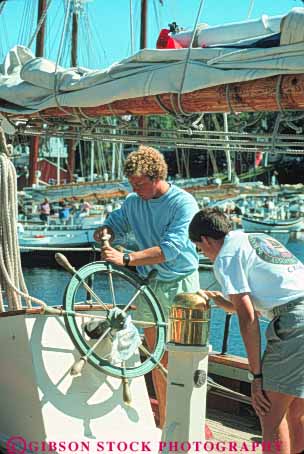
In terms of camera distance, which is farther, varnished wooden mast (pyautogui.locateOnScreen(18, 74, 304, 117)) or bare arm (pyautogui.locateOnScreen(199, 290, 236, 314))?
varnished wooden mast (pyautogui.locateOnScreen(18, 74, 304, 117))

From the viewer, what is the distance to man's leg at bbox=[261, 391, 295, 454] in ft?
10.3

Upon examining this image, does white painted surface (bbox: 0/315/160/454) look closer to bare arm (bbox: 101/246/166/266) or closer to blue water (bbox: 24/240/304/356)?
bare arm (bbox: 101/246/166/266)

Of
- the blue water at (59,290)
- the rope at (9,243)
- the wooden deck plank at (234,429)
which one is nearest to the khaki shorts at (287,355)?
the wooden deck plank at (234,429)

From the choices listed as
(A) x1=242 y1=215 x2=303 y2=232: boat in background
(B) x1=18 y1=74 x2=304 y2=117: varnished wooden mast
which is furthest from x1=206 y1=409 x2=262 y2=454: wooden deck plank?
(A) x1=242 y1=215 x2=303 y2=232: boat in background

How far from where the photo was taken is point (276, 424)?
315 cm

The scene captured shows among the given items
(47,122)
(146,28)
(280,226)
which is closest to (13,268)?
(47,122)

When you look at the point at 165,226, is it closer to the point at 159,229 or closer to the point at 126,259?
the point at 159,229

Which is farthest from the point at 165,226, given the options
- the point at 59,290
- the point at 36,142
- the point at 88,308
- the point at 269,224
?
the point at 269,224

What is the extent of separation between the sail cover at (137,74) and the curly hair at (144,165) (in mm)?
434

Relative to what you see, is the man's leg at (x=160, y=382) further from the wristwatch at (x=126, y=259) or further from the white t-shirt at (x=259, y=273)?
the white t-shirt at (x=259, y=273)

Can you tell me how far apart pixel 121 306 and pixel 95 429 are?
64 centimetres

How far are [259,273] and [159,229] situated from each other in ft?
3.81

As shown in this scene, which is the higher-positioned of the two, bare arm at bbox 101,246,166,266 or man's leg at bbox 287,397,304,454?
bare arm at bbox 101,246,166,266

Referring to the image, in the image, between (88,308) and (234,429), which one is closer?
(88,308)
